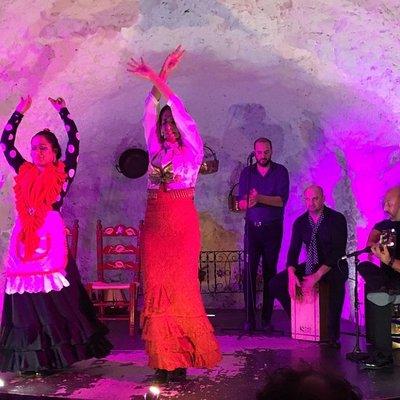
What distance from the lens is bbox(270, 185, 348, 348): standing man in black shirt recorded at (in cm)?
551

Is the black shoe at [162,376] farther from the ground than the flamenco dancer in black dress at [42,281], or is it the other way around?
the flamenco dancer in black dress at [42,281]

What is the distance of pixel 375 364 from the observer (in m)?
4.68

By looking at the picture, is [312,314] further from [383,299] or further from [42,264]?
[42,264]

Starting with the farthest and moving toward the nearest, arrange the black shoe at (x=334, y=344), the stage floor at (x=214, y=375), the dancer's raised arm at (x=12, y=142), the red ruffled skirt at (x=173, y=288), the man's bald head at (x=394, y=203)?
the black shoe at (x=334, y=344) < the man's bald head at (x=394, y=203) < the dancer's raised arm at (x=12, y=142) < the red ruffled skirt at (x=173, y=288) < the stage floor at (x=214, y=375)

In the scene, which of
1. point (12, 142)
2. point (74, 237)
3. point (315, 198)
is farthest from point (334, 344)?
point (12, 142)

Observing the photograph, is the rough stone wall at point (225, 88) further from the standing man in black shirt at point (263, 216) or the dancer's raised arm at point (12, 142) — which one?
the standing man in black shirt at point (263, 216)

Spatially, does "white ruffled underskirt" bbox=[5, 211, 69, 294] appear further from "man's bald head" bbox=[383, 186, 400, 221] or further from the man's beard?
"man's bald head" bbox=[383, 186, 400, 221]

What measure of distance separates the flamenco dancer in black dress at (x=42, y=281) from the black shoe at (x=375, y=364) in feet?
5.88

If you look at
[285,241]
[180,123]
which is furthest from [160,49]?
[285,241]

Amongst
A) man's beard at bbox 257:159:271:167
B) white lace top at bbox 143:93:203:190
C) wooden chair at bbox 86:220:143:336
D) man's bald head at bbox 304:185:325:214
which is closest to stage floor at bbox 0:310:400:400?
wooden chair at bbox 86:220:143:336

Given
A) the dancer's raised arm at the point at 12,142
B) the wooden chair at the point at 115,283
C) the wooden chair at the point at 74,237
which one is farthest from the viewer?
the wooden chair at the point at 74,237

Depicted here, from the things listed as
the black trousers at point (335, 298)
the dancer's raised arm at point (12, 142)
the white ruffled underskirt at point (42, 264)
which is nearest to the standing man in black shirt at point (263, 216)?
the black trousers at point (335, 298)

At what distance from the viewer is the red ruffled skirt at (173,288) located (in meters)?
4.26

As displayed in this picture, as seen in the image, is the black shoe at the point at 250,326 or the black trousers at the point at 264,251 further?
the black trousers at the point at 264,251
